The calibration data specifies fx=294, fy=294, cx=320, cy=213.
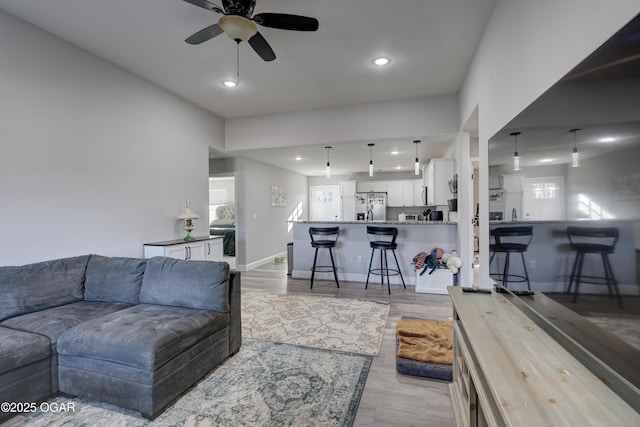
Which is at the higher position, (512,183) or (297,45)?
(297,45)

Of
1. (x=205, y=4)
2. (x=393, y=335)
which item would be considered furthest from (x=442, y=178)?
(x=205, y=4)

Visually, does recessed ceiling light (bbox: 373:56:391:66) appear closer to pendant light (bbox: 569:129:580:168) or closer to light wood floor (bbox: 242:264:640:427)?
pendant light (bbox: 569:129:580:168)

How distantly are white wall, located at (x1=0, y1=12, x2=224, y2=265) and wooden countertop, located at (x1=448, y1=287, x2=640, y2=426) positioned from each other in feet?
11.5

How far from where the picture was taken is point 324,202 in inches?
385

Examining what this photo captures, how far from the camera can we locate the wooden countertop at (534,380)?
80 centimetres

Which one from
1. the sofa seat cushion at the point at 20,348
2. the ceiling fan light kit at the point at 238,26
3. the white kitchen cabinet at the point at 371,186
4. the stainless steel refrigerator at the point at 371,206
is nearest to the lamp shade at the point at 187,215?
the sofa seat cushion at the point at 20,348

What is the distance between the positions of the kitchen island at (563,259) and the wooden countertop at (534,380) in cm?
16

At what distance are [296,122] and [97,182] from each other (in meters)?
2.93

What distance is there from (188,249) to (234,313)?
1.88m

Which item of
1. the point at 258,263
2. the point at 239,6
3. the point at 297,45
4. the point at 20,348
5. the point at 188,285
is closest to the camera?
the point at 20,348

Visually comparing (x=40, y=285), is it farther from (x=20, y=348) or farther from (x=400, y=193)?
(x=400, y=193)

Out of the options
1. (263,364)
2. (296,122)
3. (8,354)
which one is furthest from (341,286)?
(8,354)

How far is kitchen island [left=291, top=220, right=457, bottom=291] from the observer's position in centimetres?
464

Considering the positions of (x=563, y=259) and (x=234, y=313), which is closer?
(x=563, y=259)
